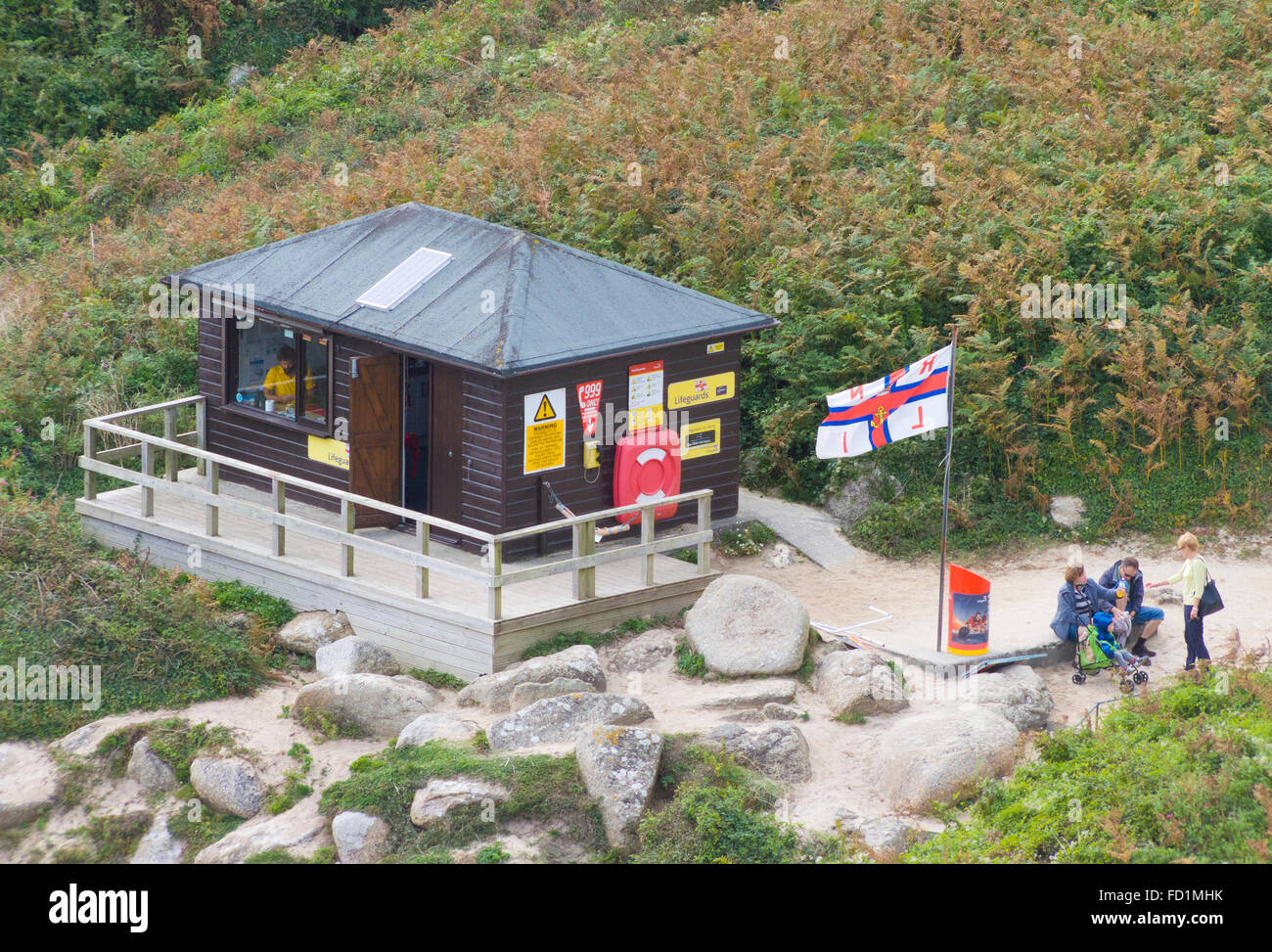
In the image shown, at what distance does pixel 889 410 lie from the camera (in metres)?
13.5

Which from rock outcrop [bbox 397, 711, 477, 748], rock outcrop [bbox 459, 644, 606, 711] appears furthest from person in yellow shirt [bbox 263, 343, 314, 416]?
rock outcrop [bbox 397, 711, 477, 748]

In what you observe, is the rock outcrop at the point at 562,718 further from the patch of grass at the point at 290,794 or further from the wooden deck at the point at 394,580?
the patch of grass at the point at 290,794

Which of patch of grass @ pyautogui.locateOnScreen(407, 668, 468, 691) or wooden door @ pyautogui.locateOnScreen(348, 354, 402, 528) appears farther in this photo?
wooden door @ pyautogui.locateOnScreen(348, 354, 402, 528)

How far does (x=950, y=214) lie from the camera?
18953mm

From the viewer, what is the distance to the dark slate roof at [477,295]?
14.3 meters

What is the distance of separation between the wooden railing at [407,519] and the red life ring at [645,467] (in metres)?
0.46

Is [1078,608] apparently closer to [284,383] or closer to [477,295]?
[477,295]

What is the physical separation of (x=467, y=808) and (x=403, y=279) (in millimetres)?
6567

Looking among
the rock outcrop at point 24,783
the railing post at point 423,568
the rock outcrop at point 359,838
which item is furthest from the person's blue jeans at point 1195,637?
the rock outcrop at point 24,783

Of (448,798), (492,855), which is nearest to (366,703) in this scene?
(448,798)

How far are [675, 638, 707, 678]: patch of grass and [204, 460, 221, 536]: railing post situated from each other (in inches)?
208

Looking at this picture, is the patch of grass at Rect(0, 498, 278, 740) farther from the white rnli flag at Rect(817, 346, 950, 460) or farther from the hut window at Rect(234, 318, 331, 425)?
the white rnli flag at Rect(817, 346, 950, 460)

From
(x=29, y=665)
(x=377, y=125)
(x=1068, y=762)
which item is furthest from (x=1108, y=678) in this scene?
(x=377, y=125)

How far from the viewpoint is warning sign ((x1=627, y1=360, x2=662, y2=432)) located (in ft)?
49.6
